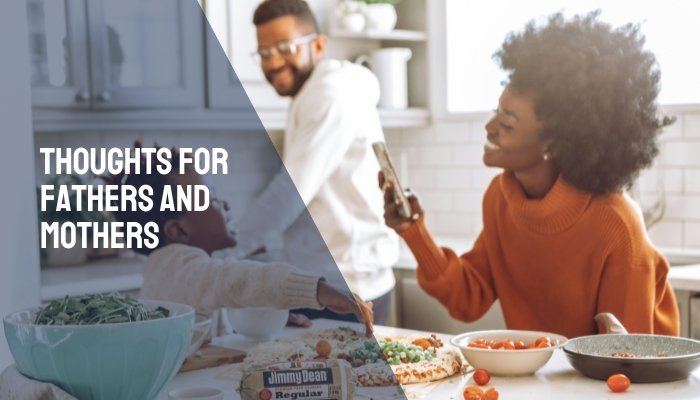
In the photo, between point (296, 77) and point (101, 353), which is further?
point (296, 77)

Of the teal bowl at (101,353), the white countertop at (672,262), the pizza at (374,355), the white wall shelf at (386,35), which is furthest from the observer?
the white wall shelf at (386,35)

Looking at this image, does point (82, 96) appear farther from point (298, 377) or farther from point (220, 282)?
point (298, 377)

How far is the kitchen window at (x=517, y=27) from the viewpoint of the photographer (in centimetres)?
327

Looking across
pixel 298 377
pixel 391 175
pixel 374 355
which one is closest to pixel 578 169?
pixel 391 175

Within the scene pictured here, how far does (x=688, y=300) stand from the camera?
8.99 feet

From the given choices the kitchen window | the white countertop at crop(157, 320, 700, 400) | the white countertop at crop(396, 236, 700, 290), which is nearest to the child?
the white countertop at crop(157, 320, 700, 400)

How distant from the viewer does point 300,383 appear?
130 centimetres

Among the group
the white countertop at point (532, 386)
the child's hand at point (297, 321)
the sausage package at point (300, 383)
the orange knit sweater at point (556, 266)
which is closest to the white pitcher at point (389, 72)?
the orange knit sweater at point (556, 266)

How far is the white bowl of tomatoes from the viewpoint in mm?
1560

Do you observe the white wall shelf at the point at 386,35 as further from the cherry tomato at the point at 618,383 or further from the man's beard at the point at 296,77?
the cherry tomato at the point at 618,383

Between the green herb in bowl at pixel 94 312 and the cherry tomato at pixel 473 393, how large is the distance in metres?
0.51

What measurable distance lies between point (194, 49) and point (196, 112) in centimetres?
23

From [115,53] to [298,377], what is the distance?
2.08 meters

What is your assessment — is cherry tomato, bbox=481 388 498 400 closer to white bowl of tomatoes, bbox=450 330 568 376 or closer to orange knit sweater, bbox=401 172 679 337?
white bowl of tomatoes, bbox=450 330 568 376
